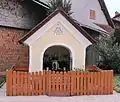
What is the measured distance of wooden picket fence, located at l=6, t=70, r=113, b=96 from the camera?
14.3 m

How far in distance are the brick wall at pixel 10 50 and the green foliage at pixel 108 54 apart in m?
5.34

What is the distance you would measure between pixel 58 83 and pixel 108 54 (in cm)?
1073

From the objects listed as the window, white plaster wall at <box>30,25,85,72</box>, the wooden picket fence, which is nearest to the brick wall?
white plaster wall at <box>30,25,85,72</box>

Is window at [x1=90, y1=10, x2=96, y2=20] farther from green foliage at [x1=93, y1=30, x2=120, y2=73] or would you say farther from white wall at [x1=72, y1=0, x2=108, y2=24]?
green foliage at [x1=93, y1=30, x2=120, y2=73]

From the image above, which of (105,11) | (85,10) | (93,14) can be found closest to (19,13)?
(85,10)

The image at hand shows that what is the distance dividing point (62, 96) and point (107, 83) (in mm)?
2125

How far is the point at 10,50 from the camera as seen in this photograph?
25.3m

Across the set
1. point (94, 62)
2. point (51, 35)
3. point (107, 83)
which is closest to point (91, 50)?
point (94, 62)

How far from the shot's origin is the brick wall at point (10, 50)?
81.0 ft

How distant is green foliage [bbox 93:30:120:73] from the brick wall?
210 inches

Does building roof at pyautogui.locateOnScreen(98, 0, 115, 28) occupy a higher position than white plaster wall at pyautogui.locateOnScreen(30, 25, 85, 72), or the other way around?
building roof at pyautogui.locateOnScreen(98, 0, 115, 28)

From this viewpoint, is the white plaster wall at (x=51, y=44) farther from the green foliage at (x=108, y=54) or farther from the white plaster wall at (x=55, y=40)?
the green foliage at (x=108, y=54)

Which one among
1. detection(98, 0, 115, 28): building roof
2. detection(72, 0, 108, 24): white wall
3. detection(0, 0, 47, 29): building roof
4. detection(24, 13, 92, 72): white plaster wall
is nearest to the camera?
detection(24, 13, 92, 72): white plaster wall

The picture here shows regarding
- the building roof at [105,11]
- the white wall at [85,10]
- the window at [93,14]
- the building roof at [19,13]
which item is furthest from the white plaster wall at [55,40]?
the building roof at [105,11]
